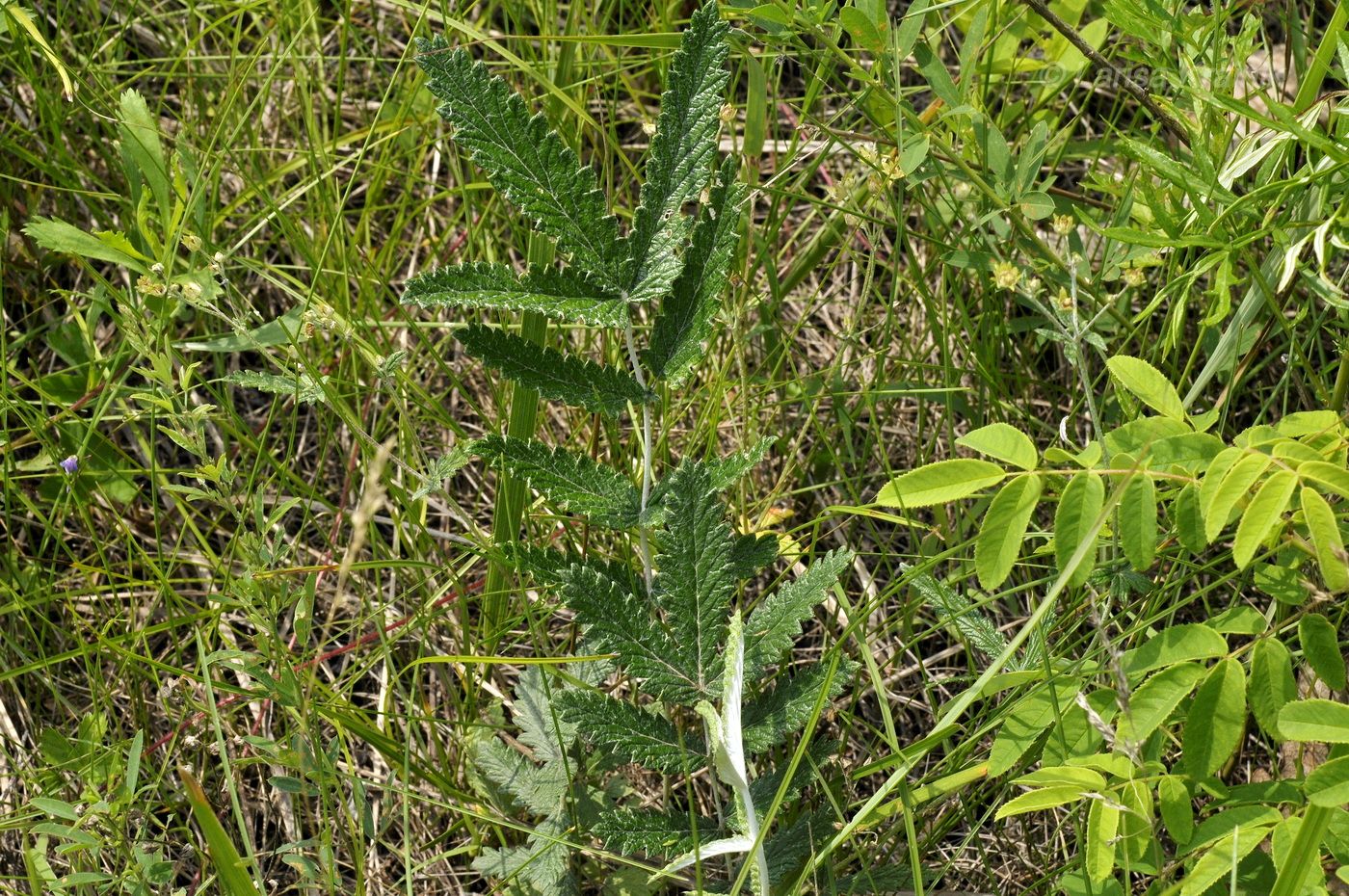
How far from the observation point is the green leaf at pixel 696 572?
69.0 inches

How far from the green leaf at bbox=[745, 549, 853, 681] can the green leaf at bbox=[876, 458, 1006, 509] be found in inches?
8.4

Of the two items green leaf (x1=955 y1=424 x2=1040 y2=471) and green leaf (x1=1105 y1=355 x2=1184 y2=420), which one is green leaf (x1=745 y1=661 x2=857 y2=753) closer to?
green leaf (x1=955 y1=424 x2=1040 y2=471)

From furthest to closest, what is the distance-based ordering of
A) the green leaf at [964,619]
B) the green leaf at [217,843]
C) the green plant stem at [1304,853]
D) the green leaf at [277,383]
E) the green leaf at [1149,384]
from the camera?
the green leaf at [964,619], the green leaf at [277,383], the green leaf at [1149,384], the green leaf at [217,843], the green plant stem at [1304,853]

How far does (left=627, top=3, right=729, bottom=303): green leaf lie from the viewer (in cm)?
171

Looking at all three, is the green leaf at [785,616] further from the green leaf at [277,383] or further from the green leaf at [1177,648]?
the green leaf at [277,383]

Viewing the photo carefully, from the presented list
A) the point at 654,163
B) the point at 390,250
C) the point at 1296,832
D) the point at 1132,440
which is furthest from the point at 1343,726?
the point at 390,250

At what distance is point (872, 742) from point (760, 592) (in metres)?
0.36

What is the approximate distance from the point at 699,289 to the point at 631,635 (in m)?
0.53

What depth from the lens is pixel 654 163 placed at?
1741mm

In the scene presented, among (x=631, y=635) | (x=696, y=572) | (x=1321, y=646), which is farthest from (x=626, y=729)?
(x=1321, y=646)

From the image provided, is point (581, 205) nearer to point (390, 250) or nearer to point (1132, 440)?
point (1132, 440)

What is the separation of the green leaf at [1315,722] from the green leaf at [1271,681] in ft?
0.21

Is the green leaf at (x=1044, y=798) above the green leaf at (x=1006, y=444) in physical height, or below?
below

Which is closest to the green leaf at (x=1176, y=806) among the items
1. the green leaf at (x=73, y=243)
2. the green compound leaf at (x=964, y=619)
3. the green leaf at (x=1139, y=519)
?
the green leaf at (x=1139, y=519)
